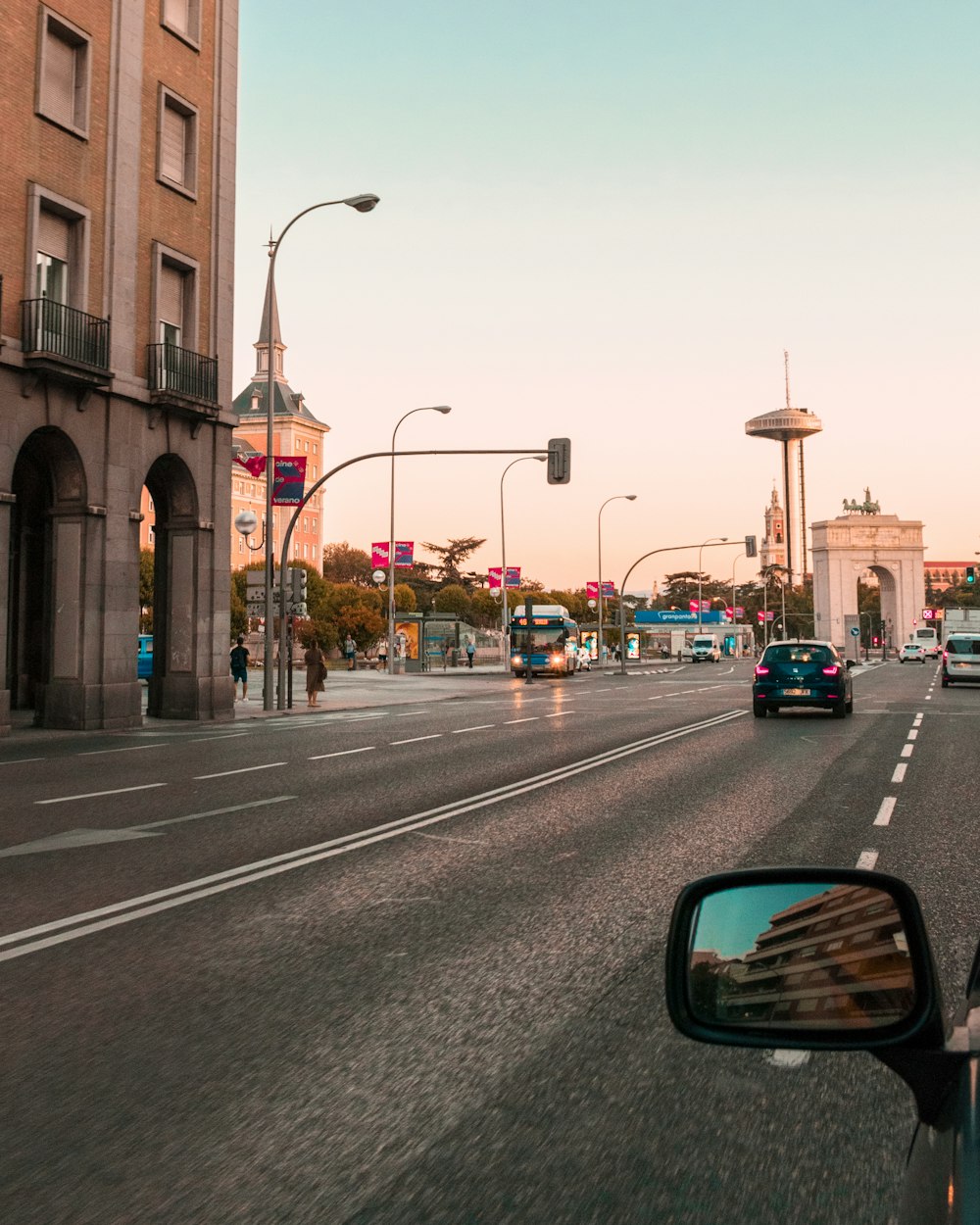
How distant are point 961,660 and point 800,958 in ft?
143

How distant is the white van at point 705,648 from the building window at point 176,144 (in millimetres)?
73769

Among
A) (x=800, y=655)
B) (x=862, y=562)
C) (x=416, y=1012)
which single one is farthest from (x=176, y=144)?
(x=862, y=562)

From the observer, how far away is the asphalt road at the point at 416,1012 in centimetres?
322

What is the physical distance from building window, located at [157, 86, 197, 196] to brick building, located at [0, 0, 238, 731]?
5 centimetres

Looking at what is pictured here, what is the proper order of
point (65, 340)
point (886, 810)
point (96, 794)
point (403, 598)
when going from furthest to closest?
1. point (403, 598)
2. point (65, 340)
3. point (96, 794)
4. point (886, 810)

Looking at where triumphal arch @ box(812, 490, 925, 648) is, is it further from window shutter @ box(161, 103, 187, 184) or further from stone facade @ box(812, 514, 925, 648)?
window shutter @ box(161, 103, 187, 184)

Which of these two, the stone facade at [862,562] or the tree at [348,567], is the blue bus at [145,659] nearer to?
the stone facade at [862,562]

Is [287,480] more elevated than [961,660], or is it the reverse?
[287,480]

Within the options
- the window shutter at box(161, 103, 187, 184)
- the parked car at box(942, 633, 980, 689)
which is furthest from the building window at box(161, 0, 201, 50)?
the parked car at box(942, 633, 980, 689)

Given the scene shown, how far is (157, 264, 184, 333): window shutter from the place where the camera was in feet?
84.8

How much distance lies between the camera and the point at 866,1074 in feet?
13.8

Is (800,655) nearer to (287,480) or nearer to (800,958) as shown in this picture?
(287,480)

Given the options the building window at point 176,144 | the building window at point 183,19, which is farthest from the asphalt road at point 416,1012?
the building window at point 183,19

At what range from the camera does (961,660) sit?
4244 centimetres
